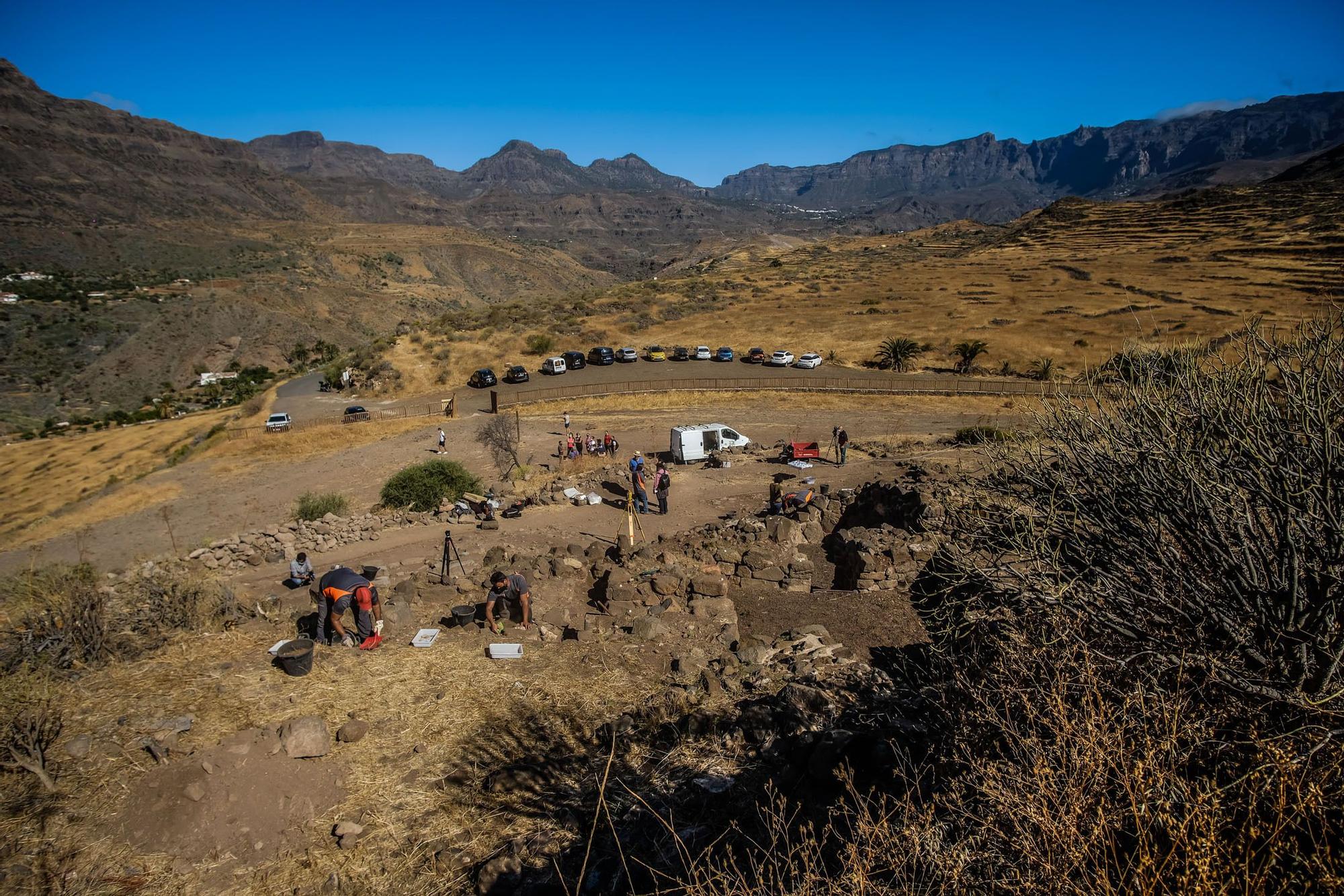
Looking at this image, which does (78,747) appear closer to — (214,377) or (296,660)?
(296,660)

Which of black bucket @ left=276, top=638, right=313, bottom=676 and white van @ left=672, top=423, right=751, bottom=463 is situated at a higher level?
black bucket @ left=276, top=638, right=313, bottom=676

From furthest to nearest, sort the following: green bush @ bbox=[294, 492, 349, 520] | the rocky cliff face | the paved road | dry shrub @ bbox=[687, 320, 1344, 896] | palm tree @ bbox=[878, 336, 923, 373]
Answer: the rocky cliff face < palm tree @ bbox=[878, 336, 923, 373] < the paved road < green bush @ bbox=[294, 492, 349, 520] < dry shrub @ bbox=[687, 320, 1344, 896]

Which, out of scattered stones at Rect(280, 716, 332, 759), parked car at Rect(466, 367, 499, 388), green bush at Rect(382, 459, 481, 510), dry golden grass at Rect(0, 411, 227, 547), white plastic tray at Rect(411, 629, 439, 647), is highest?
parked car at Rect(466, 367, 499, 388)

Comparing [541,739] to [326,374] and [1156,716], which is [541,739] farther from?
[326,374]

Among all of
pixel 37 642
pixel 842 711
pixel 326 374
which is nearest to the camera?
pixel 842 711

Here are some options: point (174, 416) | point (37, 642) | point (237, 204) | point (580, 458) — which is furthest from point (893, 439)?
point (237, 204)

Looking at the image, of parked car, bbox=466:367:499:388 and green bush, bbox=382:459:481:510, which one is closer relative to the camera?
green bush, bbox=382:459:481:510

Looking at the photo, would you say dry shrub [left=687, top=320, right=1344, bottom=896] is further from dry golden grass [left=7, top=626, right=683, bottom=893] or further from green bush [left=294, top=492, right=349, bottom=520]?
green bush [left=294, top=492, right=349, bottom=520]

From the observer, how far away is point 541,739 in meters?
7.94

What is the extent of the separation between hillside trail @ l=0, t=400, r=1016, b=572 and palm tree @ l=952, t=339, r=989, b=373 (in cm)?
997

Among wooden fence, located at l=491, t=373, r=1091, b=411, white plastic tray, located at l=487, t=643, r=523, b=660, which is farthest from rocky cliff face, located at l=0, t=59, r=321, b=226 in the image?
white plastic tray, located at l=487, t=643, r=523, b=660

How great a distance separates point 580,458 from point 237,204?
625 feet

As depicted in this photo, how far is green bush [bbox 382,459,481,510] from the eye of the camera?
2083 centimetres

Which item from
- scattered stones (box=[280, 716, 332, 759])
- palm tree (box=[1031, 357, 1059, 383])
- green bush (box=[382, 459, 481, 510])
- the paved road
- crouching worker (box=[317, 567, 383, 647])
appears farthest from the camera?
palm tree (box=[1031, 357, 1059, 383])
